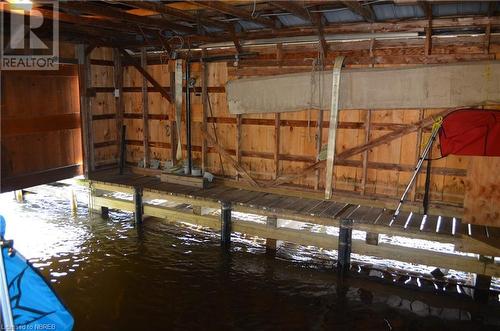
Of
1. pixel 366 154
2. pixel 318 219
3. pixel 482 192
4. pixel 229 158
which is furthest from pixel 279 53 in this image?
pixel 482 192

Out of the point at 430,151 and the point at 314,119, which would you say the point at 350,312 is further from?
the point at 314,119

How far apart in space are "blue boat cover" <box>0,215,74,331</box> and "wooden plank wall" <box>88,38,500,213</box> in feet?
19.3

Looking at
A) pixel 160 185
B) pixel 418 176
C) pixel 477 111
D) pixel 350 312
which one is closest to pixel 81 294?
pixel 160 185

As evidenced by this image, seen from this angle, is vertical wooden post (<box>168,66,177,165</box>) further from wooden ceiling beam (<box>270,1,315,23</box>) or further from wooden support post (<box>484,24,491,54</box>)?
wooden support post (<box>484,24,491,54</box>)

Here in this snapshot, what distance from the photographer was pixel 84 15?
753 cm

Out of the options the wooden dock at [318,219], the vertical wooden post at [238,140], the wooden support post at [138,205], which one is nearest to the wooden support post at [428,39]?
Result: the wooden dock at [318,219]

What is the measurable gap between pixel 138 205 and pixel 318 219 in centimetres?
421

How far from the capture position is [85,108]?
10070 mm

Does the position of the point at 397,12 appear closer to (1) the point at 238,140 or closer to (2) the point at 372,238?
(2) the point at 372,238

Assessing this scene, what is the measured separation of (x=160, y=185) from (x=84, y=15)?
3.86 metres

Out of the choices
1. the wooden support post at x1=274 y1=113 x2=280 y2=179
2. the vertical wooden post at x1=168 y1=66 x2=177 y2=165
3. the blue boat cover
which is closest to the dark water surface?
the wooden support post at x1=274 y1=113 x2=280 y2=179

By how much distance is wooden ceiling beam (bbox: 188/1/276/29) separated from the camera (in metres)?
6.01

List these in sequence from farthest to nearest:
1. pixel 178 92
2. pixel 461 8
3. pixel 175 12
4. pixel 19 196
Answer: pixel 19 196 → pixel 178 92 → pixel 175 12 → pixel 461 8

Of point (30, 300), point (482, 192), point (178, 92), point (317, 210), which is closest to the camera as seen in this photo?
point (30, 300)
